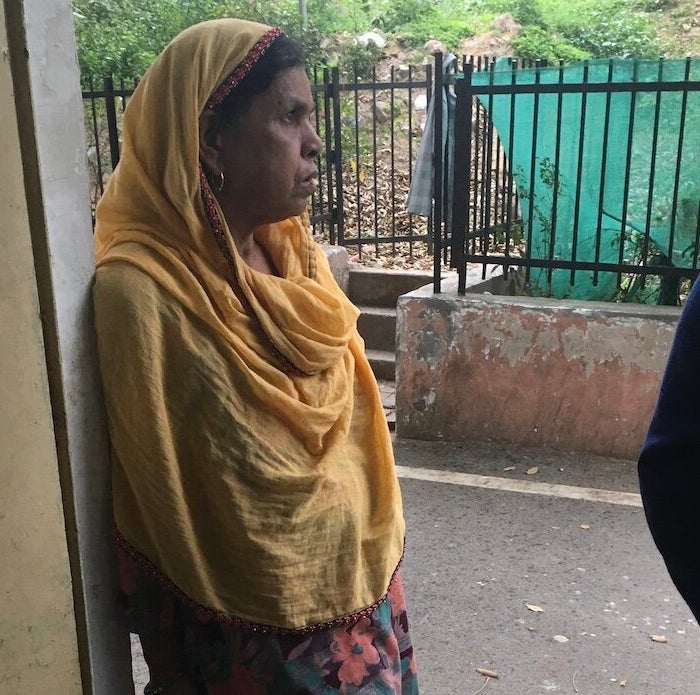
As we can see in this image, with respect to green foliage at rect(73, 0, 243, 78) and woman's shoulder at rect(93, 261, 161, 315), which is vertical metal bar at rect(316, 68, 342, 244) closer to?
woman's shoulder at rect(93, 261, 161, 315)

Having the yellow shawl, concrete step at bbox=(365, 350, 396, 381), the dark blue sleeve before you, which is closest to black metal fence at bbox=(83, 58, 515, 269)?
concrete step at bbox=(365, 350, 396, 381)

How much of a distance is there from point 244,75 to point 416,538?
2785 mm

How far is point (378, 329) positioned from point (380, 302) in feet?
1.39

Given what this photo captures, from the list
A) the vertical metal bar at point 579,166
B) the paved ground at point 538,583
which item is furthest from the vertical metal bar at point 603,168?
the paved ground at point 538,583

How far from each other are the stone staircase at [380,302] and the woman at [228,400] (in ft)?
15.4

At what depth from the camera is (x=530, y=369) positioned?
15.4 feet

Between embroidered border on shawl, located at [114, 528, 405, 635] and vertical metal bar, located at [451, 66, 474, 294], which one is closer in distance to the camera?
embroidered border on shawl, located at [114, 528, 405, 635]

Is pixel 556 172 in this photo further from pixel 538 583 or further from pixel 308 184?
pixel 308 184

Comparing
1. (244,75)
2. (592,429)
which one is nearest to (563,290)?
(592,429)

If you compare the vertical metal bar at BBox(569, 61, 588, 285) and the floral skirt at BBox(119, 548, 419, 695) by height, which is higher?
the vertical metal bar at BBox(569, 61, 588, 285)

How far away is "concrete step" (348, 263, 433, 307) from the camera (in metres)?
6.76

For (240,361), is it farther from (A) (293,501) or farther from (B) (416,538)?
(B) (416,538)

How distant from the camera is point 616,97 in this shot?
468 centimetres

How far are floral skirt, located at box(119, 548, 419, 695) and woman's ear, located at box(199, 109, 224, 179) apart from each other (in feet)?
2.38
